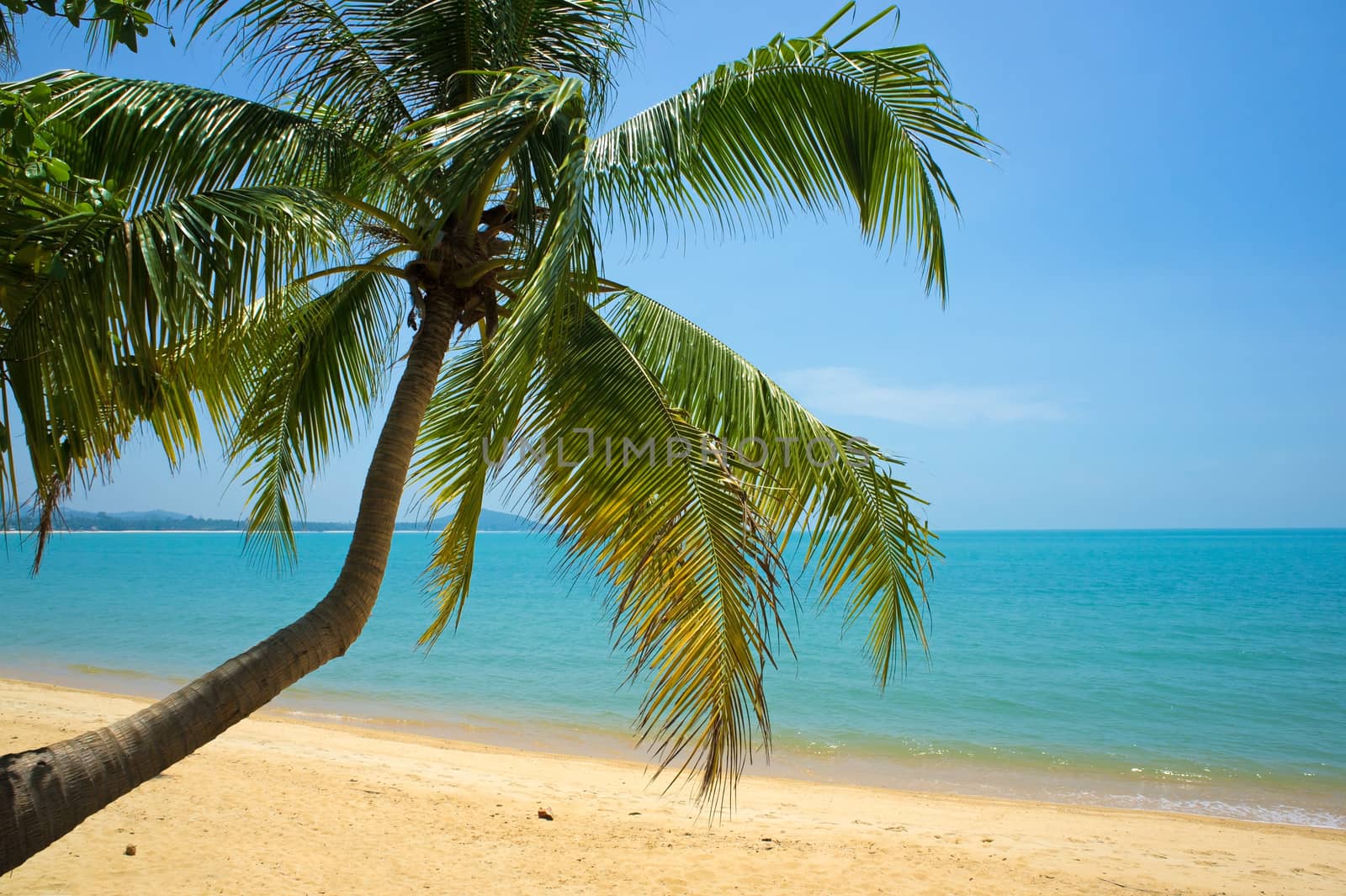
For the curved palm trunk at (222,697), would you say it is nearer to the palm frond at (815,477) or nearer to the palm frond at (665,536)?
the palm frond at (665,536)

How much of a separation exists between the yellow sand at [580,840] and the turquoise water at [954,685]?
1897mm

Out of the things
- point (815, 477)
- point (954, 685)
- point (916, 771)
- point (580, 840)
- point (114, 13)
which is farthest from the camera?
point (954, 685)

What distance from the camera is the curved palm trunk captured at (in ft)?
8.37

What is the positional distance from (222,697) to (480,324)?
255cm

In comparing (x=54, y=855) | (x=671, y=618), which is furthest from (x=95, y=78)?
(x=54, y=855)

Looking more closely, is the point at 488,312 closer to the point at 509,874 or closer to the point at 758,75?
the point at 758,75

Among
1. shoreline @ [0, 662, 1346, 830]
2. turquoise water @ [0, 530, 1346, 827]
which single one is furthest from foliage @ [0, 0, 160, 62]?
shoreline @ [0, 662, 1346, 830]

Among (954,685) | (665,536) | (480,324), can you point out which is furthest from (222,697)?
(954,685)

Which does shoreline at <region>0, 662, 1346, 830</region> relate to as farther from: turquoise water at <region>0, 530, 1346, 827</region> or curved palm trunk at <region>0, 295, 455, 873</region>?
curved palm trunk at <region>0, 295, 455, 873</region>

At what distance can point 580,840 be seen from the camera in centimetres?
655

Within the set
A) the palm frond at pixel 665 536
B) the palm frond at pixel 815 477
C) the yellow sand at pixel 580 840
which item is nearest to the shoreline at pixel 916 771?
the yellow sand at pixel 580 840

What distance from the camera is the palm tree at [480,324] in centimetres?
264

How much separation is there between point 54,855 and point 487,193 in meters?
4.89

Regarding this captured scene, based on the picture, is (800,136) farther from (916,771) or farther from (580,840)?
(916,771)
